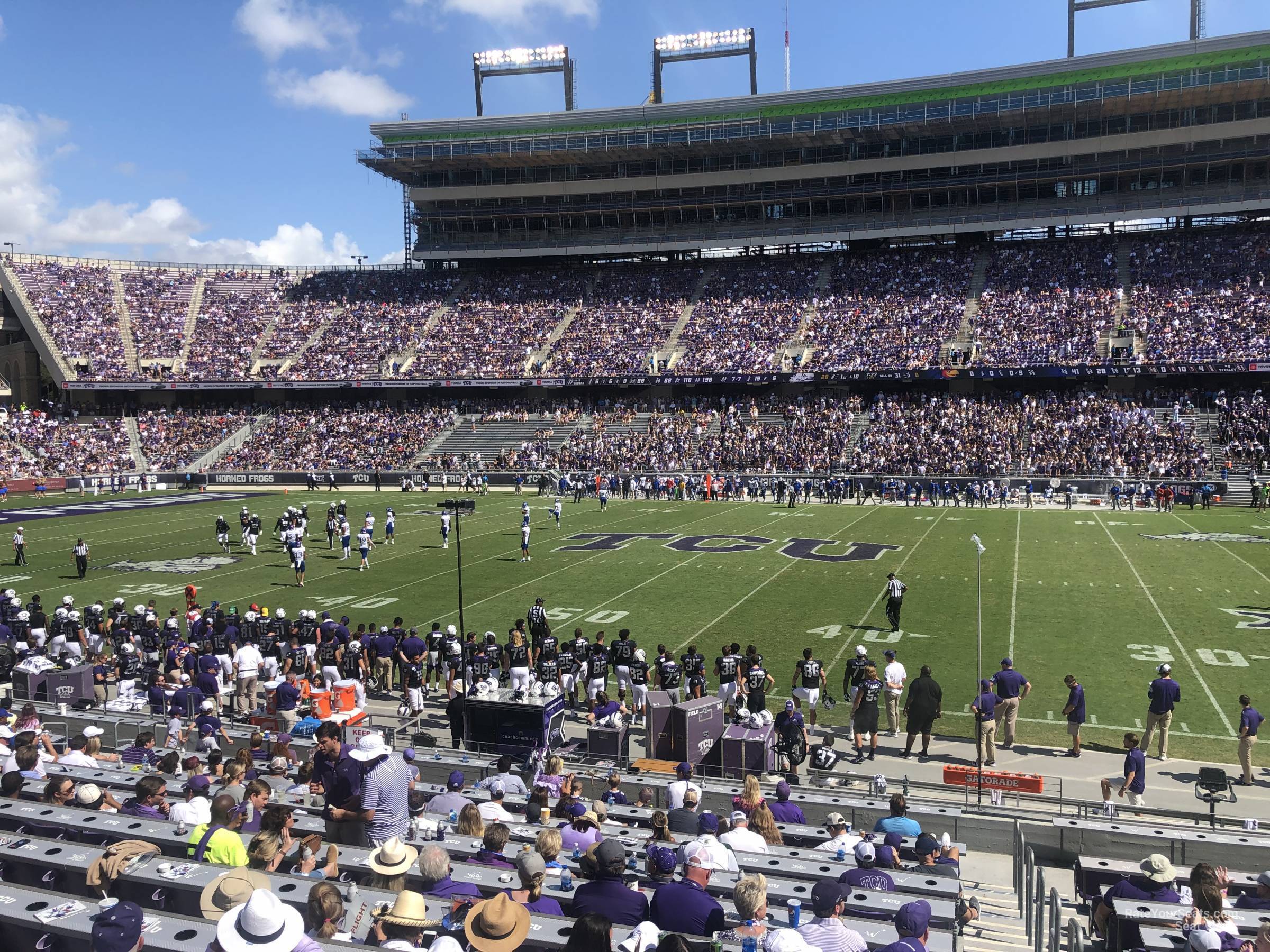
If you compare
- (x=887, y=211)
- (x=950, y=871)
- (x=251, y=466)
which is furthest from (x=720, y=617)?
(x=887, y=211)

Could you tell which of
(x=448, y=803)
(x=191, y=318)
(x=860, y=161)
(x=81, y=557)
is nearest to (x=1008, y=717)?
(x=448, y=803)

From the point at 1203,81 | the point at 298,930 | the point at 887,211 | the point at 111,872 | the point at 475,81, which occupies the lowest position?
the point at 111,872

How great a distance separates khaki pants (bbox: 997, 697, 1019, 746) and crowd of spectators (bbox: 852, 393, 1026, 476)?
104 feet

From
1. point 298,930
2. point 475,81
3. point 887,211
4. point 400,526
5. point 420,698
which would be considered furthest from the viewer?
point 475,81

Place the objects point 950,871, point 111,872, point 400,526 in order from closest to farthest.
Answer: point 111,872, point 950,871, point 400,526

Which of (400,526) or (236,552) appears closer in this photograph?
(236,552)

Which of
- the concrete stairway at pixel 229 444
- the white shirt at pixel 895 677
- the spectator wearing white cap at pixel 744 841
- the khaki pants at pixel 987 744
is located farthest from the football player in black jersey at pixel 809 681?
the concrete stairway at pixel 229 444

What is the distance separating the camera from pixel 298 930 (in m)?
4.20

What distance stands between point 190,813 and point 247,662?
28.8ft

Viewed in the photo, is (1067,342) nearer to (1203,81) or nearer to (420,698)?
(1203,81)

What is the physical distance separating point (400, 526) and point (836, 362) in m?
28.7

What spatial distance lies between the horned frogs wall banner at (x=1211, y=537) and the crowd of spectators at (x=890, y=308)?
22.7 metres

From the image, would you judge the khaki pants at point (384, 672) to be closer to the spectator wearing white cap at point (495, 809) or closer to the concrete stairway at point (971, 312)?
the spectator wearing white cap at point (495, 809)

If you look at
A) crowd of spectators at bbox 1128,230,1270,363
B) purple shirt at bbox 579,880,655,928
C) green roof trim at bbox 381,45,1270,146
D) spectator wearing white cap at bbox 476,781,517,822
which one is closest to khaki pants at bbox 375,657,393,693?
spectator wearing white cap at bbox 476,781,517,822
